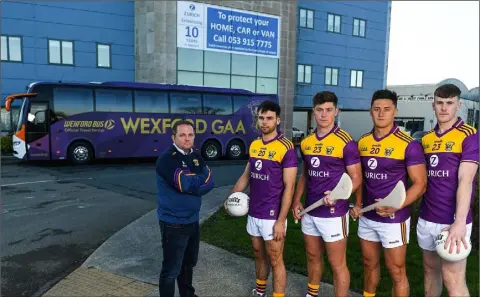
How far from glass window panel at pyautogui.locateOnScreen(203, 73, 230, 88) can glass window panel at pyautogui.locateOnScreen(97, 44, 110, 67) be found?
612 cm

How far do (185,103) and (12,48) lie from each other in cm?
1114

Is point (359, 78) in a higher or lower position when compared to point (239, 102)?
higher

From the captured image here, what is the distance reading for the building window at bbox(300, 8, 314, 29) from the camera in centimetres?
3020

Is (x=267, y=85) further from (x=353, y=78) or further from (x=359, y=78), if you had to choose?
(x=359, y=78)

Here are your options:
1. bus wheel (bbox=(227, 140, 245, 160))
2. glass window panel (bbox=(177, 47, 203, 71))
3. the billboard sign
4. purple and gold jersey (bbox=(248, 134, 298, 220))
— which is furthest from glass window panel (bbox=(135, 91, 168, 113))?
purple and gold jersey (bbox=(248, 134, 298, 220))

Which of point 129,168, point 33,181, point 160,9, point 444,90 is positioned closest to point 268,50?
point 160,9

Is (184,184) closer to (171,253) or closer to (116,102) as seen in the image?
(171,253)

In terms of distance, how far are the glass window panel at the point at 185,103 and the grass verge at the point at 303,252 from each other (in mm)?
Answer: 10577

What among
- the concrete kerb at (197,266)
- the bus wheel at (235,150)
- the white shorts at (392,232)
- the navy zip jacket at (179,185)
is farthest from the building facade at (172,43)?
the white shorts at (392,232)

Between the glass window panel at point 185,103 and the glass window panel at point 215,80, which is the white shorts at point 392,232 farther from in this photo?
the glass window panel at point 215,80

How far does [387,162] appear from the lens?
334 centimetres

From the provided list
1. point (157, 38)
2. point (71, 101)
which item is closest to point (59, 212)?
point (71, 101)

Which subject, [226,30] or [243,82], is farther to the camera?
[243,82]

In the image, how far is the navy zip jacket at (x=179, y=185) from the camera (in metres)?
3.43
